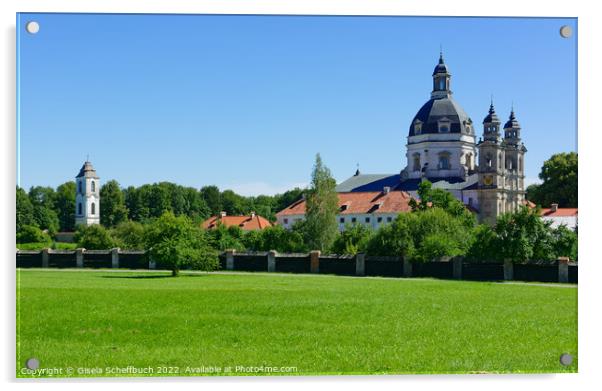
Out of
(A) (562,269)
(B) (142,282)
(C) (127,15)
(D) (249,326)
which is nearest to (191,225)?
(B) (142,282)

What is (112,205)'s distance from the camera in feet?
48.2

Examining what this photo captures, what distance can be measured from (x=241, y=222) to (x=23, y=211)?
58.4 ft

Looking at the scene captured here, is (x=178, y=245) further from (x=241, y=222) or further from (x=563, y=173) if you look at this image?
(x=563, y=173)

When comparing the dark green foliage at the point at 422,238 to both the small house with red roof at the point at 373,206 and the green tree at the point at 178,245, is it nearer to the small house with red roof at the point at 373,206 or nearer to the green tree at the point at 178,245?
the green tree at the point at 178,245

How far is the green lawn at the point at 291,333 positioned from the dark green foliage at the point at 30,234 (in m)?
0.46

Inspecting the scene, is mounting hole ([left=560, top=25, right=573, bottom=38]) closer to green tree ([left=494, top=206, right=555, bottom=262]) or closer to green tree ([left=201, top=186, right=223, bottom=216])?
Answer: green tree ([left=201, top=186, right=223, bottom=216])

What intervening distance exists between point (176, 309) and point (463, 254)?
13.7 m

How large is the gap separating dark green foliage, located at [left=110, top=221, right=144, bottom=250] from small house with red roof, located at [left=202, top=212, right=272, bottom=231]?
2.06 m

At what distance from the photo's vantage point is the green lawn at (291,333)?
27.7 feet

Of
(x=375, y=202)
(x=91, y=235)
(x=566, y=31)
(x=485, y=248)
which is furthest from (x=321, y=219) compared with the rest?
(x=566, y=31)

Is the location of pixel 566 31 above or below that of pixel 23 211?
above

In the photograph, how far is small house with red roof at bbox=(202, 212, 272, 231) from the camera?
75.6 ft

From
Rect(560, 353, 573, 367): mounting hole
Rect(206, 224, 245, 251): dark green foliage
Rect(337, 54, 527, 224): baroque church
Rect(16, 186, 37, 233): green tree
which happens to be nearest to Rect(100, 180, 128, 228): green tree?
Rect(16, 186, 37, 233): green tree

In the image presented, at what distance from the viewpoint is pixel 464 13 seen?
878cm
